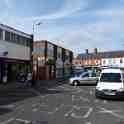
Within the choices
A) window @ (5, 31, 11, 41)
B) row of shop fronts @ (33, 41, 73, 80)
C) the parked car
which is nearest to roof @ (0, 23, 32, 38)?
window @ (5, 31, 11, 41)

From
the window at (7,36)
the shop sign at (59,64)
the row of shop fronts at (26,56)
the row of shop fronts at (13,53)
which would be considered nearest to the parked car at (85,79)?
the row of shop fronts at (26,56)

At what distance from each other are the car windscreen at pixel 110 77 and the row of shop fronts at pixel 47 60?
92.2 feet

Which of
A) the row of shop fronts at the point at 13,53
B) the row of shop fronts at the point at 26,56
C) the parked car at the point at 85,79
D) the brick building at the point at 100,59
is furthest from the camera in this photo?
the brick building at the point at 100,59

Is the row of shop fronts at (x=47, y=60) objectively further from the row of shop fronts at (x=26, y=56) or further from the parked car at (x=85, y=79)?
the parked car at (x=85, y=79)

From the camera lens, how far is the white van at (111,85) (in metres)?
17.8

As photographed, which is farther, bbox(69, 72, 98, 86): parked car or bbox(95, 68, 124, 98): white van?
bbox(69, 72, 98, 86): parked car

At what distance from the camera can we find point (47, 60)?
5322cm

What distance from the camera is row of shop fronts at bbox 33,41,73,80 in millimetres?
52500

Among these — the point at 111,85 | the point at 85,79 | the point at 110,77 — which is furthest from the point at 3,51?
the point at 111,85

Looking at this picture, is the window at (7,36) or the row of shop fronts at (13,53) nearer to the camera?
the row of shop fronts at (13,53)

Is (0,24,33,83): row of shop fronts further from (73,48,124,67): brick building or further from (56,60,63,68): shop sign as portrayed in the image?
(73,48,124,67): brick building

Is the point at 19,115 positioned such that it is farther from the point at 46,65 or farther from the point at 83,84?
the point at 46,65

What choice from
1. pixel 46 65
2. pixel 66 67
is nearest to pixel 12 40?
pixel 46 65

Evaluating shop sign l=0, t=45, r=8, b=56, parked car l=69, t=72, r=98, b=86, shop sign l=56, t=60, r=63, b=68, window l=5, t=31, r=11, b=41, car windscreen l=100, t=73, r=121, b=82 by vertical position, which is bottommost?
parked car l=69, t=72, r=98, b=86
